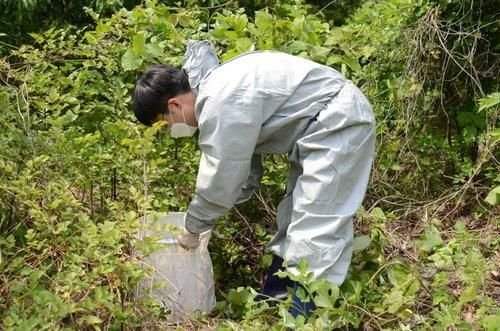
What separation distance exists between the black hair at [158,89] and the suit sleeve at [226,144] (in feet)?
0.69

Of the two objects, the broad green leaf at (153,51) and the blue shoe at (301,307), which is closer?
the blue shoe at (301,307)

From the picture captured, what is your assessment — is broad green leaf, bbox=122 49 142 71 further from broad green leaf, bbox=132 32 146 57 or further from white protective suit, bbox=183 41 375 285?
white protective suit, bbox=183 41 375 285

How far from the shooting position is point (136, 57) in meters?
3.62

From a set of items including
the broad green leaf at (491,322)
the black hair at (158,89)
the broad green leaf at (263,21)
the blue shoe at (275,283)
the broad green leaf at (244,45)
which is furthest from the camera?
the broad green leaf at (263,21)

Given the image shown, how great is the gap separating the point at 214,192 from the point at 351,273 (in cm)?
78

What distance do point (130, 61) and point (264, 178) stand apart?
84 cm

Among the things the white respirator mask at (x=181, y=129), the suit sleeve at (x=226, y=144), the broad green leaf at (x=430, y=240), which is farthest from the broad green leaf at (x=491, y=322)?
the white respirator mask at (x=181, y=129)

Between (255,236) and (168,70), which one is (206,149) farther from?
(255,236)

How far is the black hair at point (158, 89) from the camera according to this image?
2830 millimetres

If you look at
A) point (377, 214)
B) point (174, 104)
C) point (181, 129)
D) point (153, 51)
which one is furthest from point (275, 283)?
point (153, 51)

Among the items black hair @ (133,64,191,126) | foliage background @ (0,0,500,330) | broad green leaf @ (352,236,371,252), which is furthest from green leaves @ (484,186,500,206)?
black hair @ (133,64,191,126)

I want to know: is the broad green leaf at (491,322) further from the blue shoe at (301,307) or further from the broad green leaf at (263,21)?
the broad green leaf at (263,21)

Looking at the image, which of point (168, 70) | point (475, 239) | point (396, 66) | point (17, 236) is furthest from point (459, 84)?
point (17, 236)

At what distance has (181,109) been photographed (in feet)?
9.45
